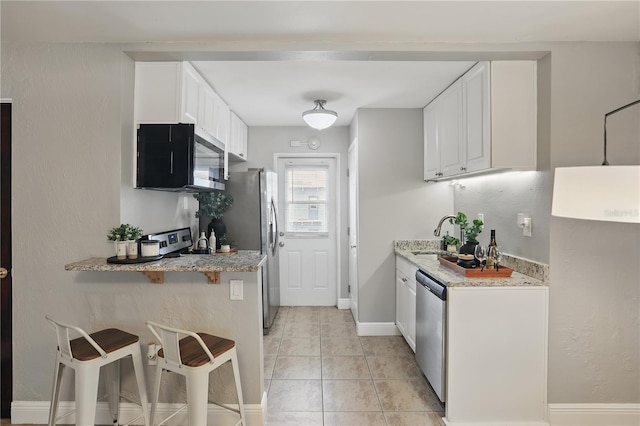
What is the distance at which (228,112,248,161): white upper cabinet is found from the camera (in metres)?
3.68

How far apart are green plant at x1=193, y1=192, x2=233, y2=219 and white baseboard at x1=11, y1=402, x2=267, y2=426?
73.8 inches

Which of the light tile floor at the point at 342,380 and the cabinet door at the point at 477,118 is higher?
the cabinet door at the point at 477,118

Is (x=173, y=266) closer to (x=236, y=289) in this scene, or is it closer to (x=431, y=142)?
(x=236, y=289)

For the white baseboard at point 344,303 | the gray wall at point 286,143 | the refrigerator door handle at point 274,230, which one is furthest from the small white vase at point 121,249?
the white baseboard at point 344,303

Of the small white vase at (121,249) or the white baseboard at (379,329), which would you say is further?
the white baseboard at (379,329)

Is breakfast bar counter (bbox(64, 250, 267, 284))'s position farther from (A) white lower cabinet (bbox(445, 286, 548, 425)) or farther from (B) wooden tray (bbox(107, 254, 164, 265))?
(A) white lower cabinet (bbox(445, 286, 548, 425))

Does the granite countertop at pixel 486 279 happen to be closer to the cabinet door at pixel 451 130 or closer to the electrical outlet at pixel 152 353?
the cabinet door at pixel 451 130

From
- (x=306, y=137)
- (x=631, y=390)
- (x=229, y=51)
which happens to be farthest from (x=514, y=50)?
(x=306, y=137)

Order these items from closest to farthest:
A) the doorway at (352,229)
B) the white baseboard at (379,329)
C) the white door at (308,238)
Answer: the white baseboard at (379,329), the doorway at (352,229), the white door at (308,238)

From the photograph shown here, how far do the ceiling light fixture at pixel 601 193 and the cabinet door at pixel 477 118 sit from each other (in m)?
0.90

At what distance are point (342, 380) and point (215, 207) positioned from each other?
207cm

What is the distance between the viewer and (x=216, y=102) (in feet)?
9.96

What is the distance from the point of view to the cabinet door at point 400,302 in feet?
10.8

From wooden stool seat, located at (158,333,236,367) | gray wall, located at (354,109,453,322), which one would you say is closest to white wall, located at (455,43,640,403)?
gray wall, located at (354,109,453,322)
